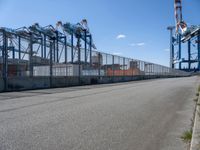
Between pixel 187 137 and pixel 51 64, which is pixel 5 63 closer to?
pixel 51 64

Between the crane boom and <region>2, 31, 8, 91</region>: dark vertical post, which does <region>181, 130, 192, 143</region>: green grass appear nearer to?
<region>2, 31, 8, 91</region>: dark vertical post

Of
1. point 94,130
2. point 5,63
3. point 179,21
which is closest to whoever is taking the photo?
point 94,130

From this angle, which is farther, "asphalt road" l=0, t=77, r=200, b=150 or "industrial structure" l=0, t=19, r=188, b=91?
"industrial structure" l=0, t=19, r=188, b=91

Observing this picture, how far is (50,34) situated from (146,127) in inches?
2311

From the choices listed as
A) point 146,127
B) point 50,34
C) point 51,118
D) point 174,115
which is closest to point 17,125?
point 51,118

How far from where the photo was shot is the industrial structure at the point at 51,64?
17.1 meters

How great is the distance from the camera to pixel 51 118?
254 inches

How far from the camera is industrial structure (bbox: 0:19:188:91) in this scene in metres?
17.1

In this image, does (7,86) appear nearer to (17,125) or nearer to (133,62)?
(17,125)

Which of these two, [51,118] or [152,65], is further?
[152,65]

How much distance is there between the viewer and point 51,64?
2116cm

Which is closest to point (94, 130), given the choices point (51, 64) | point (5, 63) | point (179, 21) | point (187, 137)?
point (187, 137)

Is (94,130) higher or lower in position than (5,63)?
lower

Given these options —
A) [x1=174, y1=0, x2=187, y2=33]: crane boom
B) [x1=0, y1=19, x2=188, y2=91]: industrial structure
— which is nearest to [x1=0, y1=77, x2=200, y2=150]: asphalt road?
[x1=0, y1=19, x2=188, y2=91]: industrial structure
